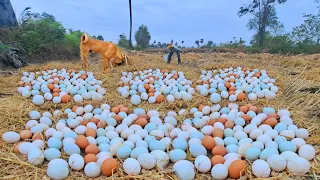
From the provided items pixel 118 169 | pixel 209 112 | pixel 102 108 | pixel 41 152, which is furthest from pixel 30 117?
pixel 209 112

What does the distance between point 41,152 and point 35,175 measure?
161 mm

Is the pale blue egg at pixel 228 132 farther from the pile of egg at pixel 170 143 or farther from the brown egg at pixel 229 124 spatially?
the brown egg at pixel 229 124

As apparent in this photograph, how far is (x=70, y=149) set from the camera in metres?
1.54

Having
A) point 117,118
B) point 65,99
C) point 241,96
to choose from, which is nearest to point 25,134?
point 117,118

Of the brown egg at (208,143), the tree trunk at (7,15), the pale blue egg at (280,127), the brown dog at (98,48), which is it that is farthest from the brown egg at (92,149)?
A: the tree trunk at (7,15)

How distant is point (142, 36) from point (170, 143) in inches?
683

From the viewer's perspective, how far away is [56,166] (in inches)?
52.4

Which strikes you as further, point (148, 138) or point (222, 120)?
point (222, 120)

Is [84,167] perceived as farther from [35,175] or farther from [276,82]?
[276,82]

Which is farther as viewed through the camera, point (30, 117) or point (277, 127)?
point (30, 117)

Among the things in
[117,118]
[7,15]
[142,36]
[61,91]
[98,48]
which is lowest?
[117,118]

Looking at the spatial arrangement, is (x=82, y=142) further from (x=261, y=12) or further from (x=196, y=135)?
(x=261, y=12)

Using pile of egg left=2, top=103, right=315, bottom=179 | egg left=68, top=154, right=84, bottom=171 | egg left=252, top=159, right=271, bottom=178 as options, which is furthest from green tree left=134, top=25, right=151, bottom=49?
egg left=252, top=159, right=271, bottom=178

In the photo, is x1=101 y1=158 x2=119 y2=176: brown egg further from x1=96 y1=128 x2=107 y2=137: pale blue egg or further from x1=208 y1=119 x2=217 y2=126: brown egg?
x1=208 y1=119 x2=217 y2=126: brown egg
